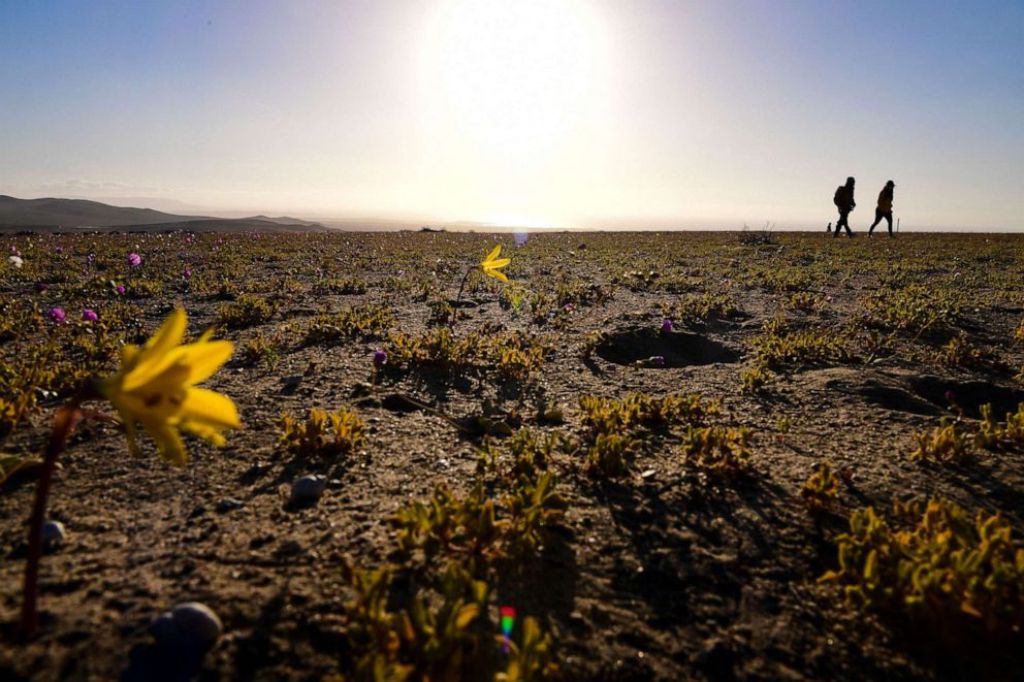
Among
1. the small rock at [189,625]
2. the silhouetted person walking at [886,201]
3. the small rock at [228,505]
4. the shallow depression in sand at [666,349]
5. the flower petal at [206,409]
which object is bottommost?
the small rock at [228,505]

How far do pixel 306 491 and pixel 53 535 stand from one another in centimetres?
94

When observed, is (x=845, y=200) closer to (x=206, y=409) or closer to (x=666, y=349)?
(x=666, y=349)

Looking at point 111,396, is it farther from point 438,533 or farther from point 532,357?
point 532,357

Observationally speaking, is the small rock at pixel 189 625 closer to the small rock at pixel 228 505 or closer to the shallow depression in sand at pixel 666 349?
the small rock at pixel 228 505

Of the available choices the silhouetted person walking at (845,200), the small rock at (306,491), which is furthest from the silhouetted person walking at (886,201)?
the small rock at (306,491)

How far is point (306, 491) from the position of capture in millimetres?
2602

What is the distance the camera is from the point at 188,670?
5.12 ft

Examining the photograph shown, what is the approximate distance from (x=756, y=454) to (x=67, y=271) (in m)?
11.9

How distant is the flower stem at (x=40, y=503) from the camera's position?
1.31m

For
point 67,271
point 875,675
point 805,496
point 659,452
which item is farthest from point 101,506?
point 67,271

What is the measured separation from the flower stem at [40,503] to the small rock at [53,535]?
62 cm

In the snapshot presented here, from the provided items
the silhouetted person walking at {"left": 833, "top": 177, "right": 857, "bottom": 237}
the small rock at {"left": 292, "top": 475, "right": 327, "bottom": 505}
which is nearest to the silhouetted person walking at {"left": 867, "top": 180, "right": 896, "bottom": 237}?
the silhouetted person walking at {"left": 833, "top": 177, "right": 857, "bottom": 237}

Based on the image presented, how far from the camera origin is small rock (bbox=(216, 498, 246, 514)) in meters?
2.48

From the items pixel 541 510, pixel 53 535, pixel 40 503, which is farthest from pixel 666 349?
pixel 40 503
